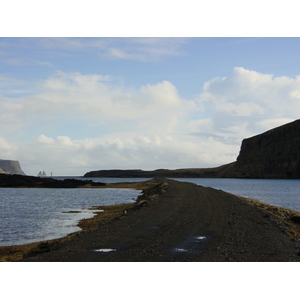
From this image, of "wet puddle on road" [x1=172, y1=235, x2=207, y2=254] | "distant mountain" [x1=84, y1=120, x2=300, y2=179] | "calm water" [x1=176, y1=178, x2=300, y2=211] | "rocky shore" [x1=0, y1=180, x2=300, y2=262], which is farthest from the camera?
"distant mountain" [x1=84, y1=120, x2=300, y2=179]

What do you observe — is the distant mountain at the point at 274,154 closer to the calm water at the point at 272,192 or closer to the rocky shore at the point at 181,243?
the calm water at the point at 272,192

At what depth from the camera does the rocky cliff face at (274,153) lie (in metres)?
173

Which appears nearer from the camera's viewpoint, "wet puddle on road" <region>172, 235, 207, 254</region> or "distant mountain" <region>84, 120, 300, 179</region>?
"wet puddle on road" <region>172, 235, 207, 254</region>

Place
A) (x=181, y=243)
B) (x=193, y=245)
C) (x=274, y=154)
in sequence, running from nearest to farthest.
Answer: (x=193, y=245) < (x=181, y=243) < (x=274, y=154)

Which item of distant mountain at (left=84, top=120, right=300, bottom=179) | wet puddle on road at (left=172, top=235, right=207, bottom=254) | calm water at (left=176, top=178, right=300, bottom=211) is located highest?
distant mountain at (left=84, top=120, right=300, bottom=179)

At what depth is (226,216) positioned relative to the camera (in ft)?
71.3

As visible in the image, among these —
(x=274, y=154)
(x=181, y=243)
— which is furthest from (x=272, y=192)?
(x=274, y=154)

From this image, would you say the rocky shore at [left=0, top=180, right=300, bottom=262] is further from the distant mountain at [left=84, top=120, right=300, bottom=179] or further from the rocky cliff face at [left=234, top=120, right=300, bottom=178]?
the distant mountain at [left=84, top=120, right=300, bottom=179]

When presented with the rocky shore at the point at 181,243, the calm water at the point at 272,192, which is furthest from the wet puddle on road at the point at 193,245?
the calm water at the point at 272,192

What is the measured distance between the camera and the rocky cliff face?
568ft

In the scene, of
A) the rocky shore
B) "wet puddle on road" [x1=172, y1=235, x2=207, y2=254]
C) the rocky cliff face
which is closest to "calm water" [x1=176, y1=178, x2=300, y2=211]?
the rocky shore

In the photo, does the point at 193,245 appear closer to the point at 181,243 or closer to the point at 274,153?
the point at 181,243

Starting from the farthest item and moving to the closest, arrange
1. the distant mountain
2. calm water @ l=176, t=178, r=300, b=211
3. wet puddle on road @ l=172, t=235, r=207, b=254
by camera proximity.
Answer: the distant mountain, calm water @ l=176, t=178, r=300, b=211, wet puddle on road @ l=172, t=235, r=207, b=254

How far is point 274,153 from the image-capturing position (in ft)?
595
